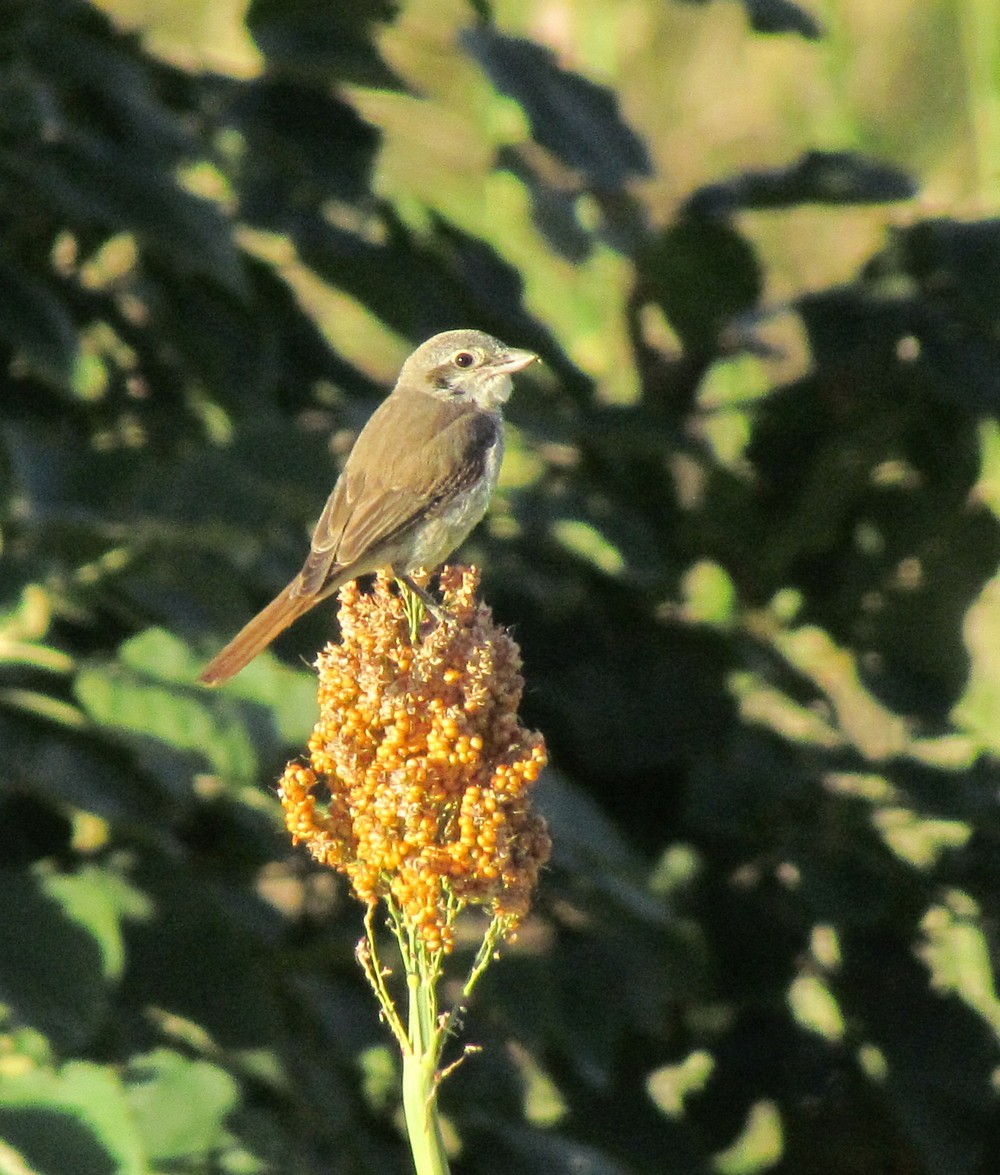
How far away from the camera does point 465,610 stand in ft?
7.58

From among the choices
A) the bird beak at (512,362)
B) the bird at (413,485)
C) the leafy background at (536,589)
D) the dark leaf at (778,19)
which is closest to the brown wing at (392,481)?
the bird at (413,485)

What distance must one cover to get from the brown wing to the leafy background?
233 mm

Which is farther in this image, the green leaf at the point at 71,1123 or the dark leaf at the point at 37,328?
the dark leaf at the point at 37,328

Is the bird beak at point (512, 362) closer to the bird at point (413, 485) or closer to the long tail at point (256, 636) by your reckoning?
the bird at point (413, 485)

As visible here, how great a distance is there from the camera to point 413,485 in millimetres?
3180

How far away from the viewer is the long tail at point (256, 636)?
9.75ft

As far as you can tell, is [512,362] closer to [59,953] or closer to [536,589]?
[536,589]

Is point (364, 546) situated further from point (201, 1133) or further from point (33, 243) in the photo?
point (33, 243)

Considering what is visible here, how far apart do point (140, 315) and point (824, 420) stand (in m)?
1.75

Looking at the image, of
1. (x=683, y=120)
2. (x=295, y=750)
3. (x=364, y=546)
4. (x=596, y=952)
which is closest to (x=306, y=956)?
(x=596, y=952)

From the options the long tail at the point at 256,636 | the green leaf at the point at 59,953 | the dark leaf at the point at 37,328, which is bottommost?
the green leaf at the point at 59,953

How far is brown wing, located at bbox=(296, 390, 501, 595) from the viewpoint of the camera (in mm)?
3064

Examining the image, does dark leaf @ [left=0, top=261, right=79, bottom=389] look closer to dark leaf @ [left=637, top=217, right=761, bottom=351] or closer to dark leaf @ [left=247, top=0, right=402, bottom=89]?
dark leaf @ [left=247, top=0, right=402, bottom=89]

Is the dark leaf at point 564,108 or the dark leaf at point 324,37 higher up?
the dark leaf at point 324,37
